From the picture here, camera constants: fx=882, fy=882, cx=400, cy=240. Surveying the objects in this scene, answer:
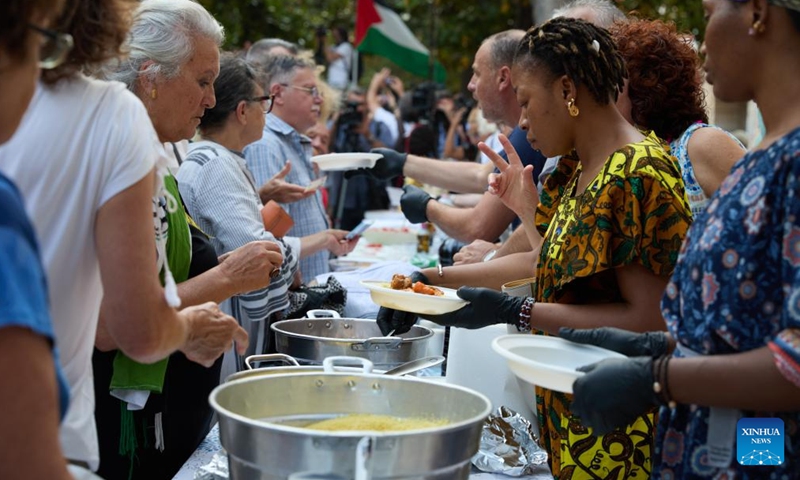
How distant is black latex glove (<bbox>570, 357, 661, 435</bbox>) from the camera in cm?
145

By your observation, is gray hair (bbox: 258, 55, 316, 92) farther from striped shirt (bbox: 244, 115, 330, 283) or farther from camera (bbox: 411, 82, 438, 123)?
camera (bbox: 411, 82, 438, 123)

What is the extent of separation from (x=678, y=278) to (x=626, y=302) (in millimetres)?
438

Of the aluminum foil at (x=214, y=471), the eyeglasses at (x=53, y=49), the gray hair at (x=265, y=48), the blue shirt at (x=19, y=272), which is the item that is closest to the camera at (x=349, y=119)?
the gray hair at (x=265, y=48)

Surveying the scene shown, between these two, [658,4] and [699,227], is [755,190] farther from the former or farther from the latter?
[658,4]

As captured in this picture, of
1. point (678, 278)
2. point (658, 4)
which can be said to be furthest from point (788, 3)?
point (658, 4)

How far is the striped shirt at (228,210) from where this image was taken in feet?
9.71

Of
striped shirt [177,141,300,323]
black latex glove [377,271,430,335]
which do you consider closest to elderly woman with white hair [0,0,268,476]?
black latex glove [377,271,430,335]

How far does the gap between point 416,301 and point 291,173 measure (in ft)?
7.61

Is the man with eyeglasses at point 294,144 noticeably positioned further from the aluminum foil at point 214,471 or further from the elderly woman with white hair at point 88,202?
the elderly woman with white hair at point 88,202

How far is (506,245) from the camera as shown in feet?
10.2

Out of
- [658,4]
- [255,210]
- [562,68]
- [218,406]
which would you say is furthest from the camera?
[658,4]

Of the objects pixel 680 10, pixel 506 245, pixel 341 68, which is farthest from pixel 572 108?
pixel 680 10

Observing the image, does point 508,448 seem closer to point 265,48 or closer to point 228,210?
point 228,210

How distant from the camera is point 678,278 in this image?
1531 millimetres
